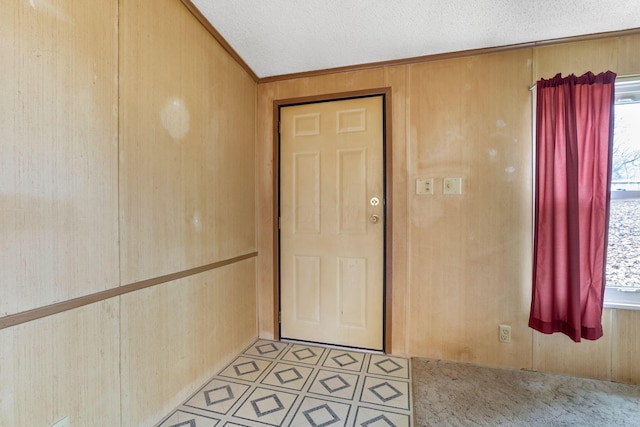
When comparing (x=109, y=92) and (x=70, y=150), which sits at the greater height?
(x=109, y=92)

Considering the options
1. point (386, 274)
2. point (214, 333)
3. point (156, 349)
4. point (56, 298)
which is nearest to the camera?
point (56, 298)

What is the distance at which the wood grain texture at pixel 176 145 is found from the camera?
136cm

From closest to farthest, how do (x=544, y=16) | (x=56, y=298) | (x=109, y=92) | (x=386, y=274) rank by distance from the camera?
1. (x=56, y=298)
2. (x=109, y=92)
3. (x=544, y=16)
4. (x=386, y=274)

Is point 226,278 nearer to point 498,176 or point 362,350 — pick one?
point 362,350

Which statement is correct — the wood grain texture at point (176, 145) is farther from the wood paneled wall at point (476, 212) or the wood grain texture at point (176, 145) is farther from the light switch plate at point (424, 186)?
the light switch plate at point (424, 186)

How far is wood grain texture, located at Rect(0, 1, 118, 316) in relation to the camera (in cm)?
94

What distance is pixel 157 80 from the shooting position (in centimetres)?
151

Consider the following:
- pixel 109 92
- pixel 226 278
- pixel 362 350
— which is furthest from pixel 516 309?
pixel 109 92

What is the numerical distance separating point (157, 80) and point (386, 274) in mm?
1926

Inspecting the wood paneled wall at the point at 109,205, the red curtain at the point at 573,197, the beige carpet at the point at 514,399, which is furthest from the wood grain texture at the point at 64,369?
the red curtain at the point at 573,197

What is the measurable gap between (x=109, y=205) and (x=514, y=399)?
238 centimetres

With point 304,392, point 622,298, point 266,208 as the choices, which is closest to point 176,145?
point 266,208

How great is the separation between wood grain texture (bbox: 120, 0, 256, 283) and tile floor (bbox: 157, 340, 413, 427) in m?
0.79

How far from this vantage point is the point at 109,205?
1257mm
